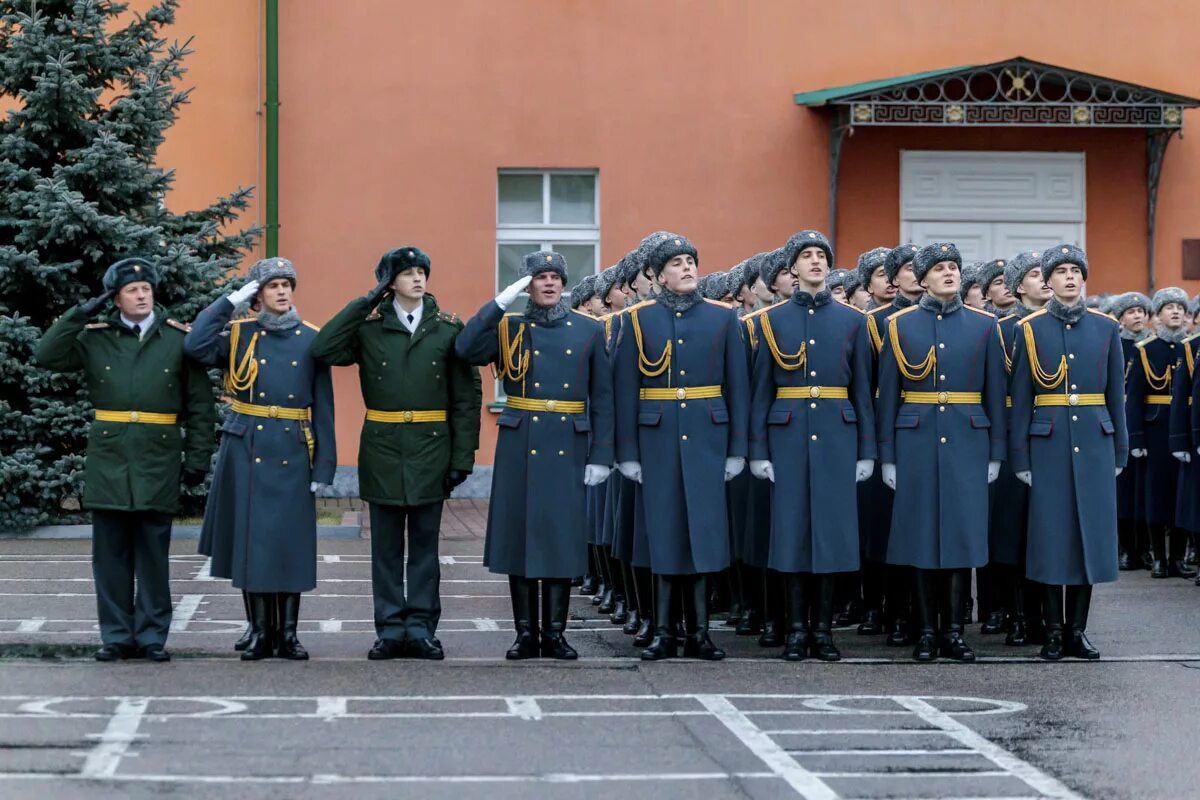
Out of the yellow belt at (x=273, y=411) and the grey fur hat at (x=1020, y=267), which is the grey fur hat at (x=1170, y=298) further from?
the yellow belt at (x=273, y=411)

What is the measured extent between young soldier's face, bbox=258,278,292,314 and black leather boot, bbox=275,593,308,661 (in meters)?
1.41

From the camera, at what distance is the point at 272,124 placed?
67.5ft

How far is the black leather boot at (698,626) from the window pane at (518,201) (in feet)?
36.0

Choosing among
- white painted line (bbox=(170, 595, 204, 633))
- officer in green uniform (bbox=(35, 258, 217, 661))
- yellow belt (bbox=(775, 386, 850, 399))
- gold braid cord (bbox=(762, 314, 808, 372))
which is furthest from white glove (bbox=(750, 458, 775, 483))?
white painted line (bbox=(170, 595, 204, 633))

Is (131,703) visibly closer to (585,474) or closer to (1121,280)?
(585,474)

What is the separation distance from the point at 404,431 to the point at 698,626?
1767 mm

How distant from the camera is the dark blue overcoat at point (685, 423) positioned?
10.3 m

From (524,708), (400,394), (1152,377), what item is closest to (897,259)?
(400,394)

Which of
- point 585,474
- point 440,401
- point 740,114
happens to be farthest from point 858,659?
point 740,114

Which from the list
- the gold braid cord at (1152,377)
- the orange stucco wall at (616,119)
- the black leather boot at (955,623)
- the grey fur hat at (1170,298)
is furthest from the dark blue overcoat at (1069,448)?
the orange stucco wall at (616,119)

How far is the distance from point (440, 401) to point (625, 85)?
442 inches

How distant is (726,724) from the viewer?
834 centimetres

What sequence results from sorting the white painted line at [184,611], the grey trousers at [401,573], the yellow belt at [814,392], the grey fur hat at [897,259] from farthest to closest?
the white painted line at [184,611], the grey fur hat at [897,259], the yellow belt at [814,392], the grey trousers at [401,573]

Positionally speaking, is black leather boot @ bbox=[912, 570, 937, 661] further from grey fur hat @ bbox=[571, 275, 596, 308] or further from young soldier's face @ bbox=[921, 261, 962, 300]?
grey fur hat @ bbox=[571, 275, 596, 308]
